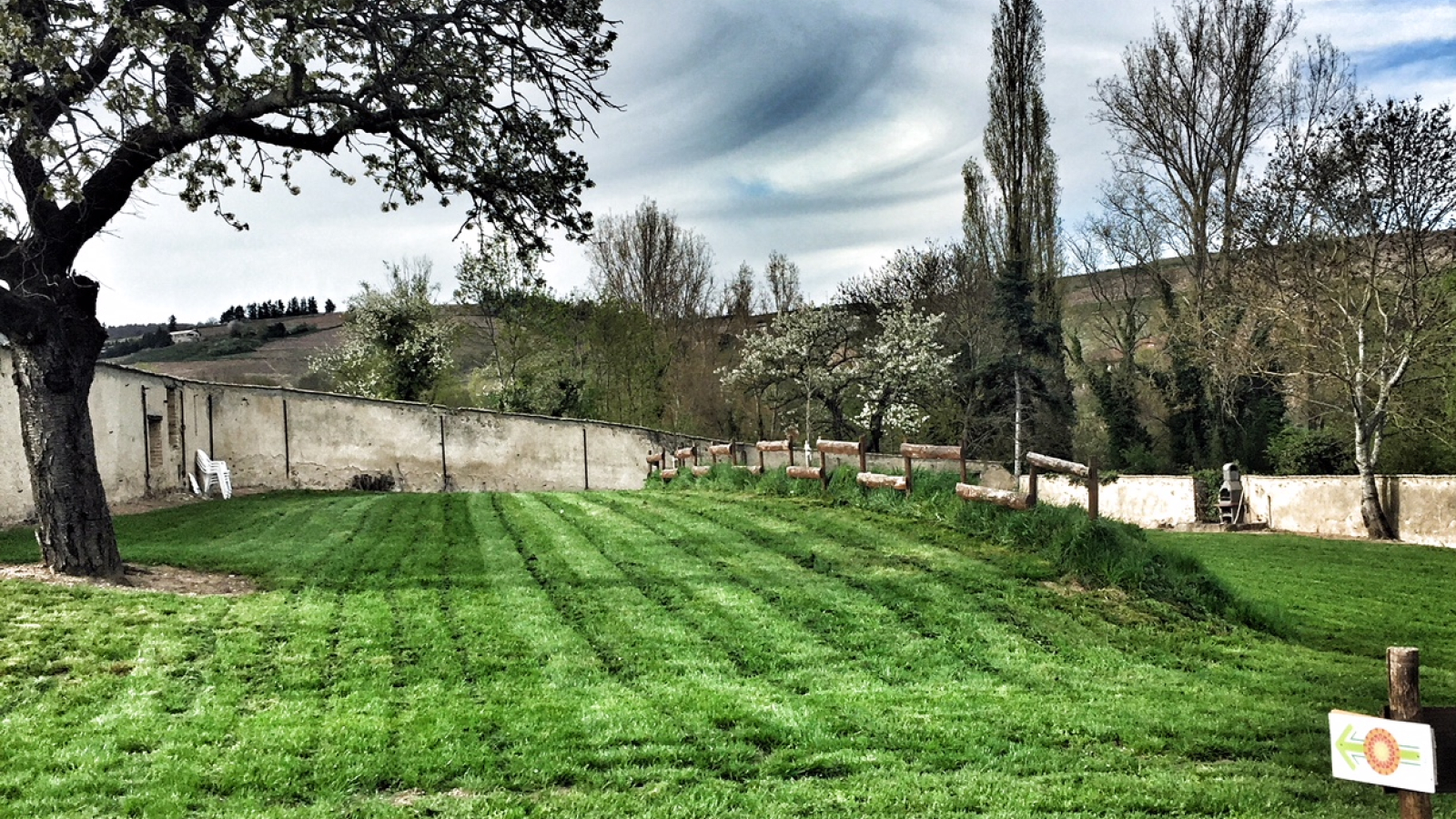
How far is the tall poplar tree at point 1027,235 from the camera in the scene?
34406mm

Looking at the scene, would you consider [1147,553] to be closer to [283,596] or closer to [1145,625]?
[1145,625]

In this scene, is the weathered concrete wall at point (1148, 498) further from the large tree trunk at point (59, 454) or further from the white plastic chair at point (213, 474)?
the large tree trunk at point (59, 454)

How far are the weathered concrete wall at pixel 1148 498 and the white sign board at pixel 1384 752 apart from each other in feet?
72.6

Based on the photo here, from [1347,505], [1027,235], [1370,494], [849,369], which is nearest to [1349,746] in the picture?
[1370,494]

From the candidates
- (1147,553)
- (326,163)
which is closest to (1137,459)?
(1147,553)

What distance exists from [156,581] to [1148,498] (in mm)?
25104

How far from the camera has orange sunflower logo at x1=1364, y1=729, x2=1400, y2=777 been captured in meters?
3.33

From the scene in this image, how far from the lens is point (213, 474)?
23344 mm

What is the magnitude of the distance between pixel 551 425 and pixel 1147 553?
22720 millimetres

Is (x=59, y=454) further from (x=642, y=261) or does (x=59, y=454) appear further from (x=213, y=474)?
(x=642, y=261)

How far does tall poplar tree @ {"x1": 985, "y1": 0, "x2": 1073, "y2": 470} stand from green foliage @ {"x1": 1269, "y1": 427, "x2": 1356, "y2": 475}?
7778 mm

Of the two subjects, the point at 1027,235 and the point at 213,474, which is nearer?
the point at 213,474

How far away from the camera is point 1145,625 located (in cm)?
879

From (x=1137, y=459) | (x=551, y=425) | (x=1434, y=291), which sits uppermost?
(x=1434, y=291)
